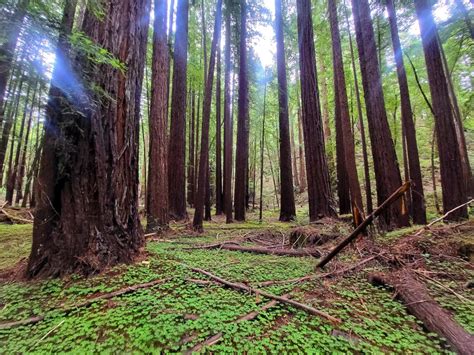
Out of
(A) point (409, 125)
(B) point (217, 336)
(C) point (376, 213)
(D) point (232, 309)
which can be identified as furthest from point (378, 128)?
(B) point (217, 336)

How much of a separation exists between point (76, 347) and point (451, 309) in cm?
274

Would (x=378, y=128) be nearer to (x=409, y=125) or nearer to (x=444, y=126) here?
(x=444, y=126)

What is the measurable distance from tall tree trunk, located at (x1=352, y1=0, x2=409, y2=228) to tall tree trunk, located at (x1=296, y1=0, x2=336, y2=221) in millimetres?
1293

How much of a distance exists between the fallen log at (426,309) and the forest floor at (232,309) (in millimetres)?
68

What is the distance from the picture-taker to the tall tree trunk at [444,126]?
5.23 metres

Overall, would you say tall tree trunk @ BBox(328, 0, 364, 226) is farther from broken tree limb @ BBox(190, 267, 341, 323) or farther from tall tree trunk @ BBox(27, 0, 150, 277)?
tall tree trunk @ BBox(27, 0, 150, 277)

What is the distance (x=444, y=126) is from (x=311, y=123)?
2973 mm

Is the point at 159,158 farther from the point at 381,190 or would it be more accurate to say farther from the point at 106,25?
the point at 381,190

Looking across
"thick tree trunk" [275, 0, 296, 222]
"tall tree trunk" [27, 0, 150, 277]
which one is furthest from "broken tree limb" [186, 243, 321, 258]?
"thick tree trunk" [275, 0, 296, 222]

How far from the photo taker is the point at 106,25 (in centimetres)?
288

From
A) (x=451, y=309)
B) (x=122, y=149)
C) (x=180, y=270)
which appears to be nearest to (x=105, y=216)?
(x=122, y=149)

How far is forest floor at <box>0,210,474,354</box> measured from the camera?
1.58 m

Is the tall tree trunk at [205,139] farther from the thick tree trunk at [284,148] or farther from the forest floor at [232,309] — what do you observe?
the thick tree trunk at [284,148]

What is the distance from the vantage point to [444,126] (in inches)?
217
